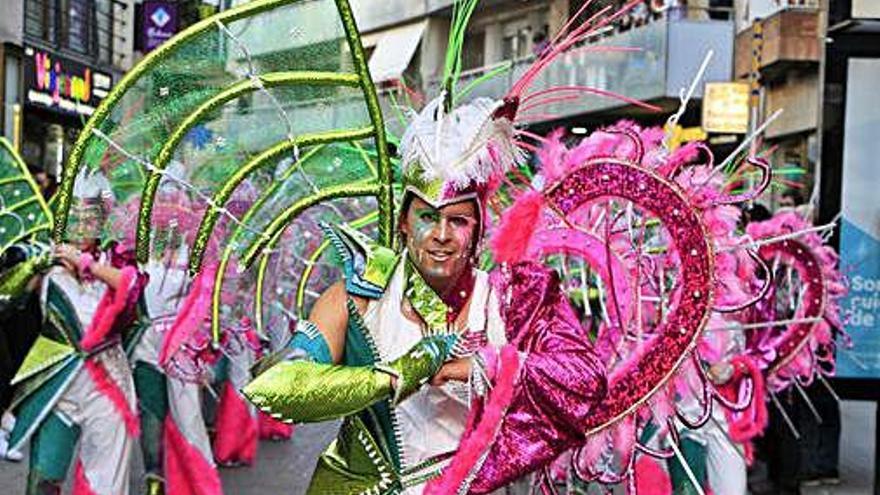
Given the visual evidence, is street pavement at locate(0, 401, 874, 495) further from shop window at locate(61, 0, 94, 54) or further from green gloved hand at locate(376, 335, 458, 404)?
shop window at locate(61, 0, 94, 54)

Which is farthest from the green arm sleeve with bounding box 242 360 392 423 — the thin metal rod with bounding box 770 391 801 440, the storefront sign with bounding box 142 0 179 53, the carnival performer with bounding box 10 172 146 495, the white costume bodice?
the storefront sign with bounding box 142 0 179 53

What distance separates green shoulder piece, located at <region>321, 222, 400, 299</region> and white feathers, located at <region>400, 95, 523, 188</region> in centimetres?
20

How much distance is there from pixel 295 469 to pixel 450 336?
275 inches

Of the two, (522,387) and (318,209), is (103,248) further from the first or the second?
(522,387)

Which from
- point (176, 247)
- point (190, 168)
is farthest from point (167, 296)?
point (190, 168)

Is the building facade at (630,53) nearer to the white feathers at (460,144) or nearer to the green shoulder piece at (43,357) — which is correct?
the green shoulder piece at (43,357)

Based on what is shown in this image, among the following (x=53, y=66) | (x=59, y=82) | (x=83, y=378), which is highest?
(x=53, y=66)

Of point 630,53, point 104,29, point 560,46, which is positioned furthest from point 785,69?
point 560,46

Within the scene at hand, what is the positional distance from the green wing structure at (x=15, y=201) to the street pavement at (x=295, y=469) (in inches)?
55.9

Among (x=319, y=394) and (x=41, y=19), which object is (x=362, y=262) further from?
(x=41, y=19)

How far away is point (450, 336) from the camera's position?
328 centimetres

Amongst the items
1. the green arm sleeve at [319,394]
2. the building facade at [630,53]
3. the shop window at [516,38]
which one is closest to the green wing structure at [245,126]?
the green arm sleeve at [319,394]

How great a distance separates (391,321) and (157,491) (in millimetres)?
4607

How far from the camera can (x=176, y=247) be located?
19.9 feet
